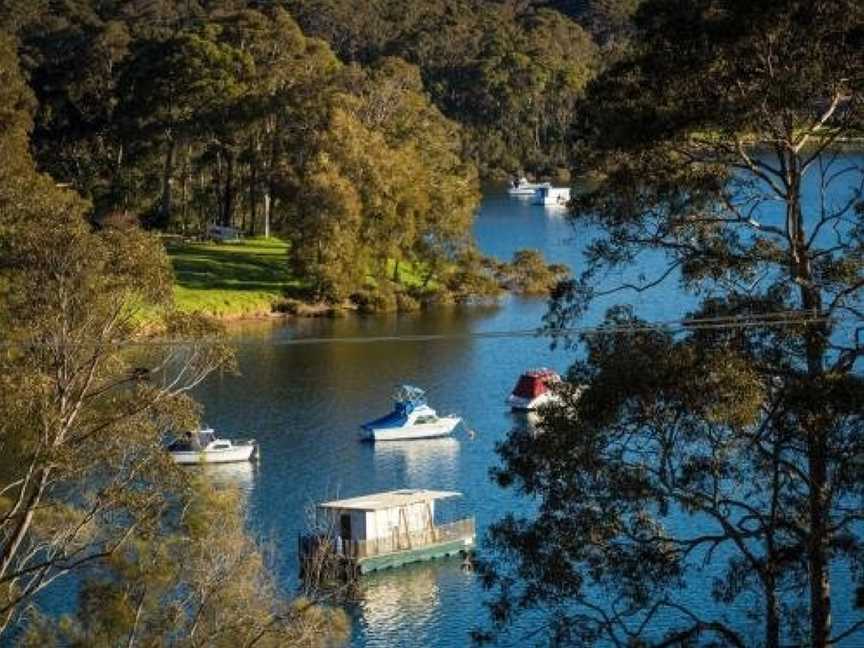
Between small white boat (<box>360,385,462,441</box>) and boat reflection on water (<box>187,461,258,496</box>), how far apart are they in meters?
3.54

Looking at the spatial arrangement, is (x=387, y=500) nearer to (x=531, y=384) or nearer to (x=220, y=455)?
(x=220, y=455)

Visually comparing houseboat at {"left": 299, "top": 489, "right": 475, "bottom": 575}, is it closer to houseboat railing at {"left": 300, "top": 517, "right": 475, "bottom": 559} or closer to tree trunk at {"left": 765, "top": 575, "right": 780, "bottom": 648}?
houseboat railing at {"left": 300, "top": 517, "right": 475, "bottom": 559}

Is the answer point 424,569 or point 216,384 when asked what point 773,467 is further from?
point 216,384

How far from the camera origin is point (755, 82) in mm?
14945

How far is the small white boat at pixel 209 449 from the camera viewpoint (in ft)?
111

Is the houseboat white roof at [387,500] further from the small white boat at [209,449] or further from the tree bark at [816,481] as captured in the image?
the tree bark at [816,481]

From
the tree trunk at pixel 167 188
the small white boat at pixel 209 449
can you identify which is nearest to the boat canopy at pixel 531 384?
the small white boat at pixel 209 449

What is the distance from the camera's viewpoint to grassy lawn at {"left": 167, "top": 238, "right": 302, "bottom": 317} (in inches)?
2050

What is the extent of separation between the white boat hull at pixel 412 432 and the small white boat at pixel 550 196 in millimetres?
54290

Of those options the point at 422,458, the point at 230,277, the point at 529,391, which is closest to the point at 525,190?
the point at 230,277

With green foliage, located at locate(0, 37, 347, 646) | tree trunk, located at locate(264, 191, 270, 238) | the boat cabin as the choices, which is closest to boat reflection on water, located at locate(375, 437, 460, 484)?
green foliage, located at locate(0, 37, 347, 646)

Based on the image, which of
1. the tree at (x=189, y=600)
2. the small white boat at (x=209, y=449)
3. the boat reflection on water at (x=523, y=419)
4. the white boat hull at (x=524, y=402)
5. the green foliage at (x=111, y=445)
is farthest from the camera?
the white boat hull at (x=524, y=402)

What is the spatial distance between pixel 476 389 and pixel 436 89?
66100 mm

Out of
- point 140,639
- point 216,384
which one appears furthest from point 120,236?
point 216,384
